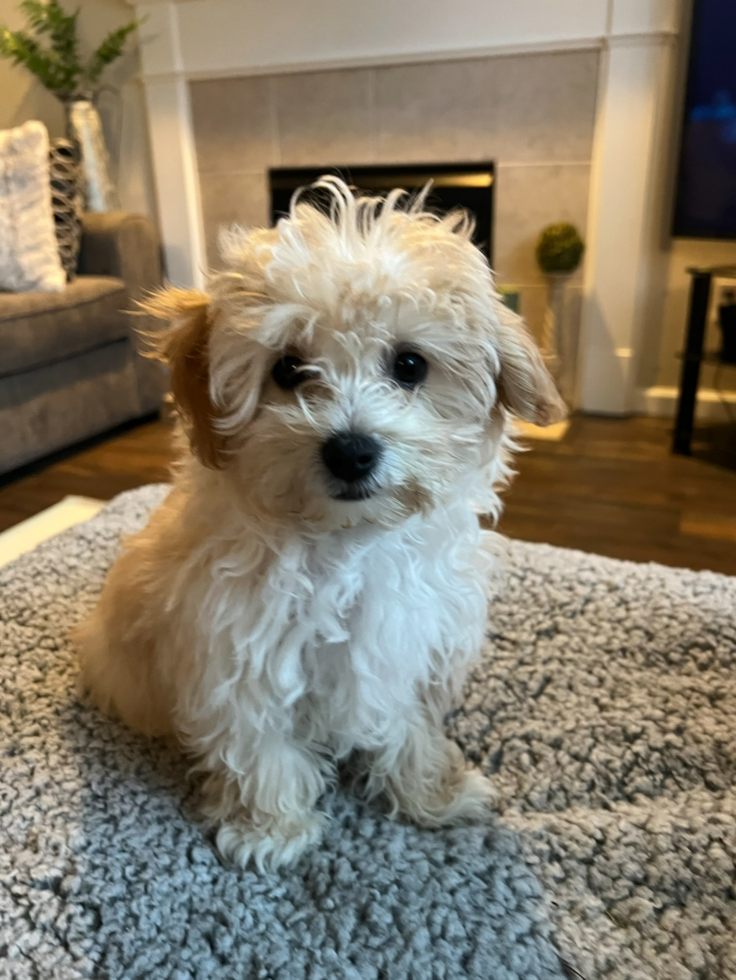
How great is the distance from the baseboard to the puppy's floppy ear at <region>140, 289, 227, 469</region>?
2.63m

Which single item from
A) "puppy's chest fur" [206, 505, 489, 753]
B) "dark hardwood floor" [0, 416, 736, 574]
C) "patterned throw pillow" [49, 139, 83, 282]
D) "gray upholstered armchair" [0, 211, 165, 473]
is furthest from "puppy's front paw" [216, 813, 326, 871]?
"patterned throw pillow" [49, 139, 83, 282]

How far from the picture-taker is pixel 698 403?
3.17m

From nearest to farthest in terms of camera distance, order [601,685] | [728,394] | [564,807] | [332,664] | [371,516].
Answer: [371,516] < [332,664] < [564,807] < [601,685] < [728,394]

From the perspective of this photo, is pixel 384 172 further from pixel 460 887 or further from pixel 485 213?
pixel 460 887

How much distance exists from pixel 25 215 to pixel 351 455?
236cm

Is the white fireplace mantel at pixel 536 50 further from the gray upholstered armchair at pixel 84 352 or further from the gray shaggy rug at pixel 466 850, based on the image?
the gray shaggy rug at pixel 466 850

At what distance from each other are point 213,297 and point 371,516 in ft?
1.07

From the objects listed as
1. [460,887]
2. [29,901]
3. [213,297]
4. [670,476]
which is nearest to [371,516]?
[213,297]

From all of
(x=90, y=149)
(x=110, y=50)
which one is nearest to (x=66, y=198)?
(x=90, y=149)

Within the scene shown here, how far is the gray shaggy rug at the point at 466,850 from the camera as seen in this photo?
1.02 metres

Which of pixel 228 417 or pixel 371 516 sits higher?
pixel 228 417

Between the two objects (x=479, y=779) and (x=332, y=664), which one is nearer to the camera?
(x=332, y=664)

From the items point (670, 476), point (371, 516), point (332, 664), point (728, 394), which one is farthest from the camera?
point (728, 394)

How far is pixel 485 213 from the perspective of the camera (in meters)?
3.24
